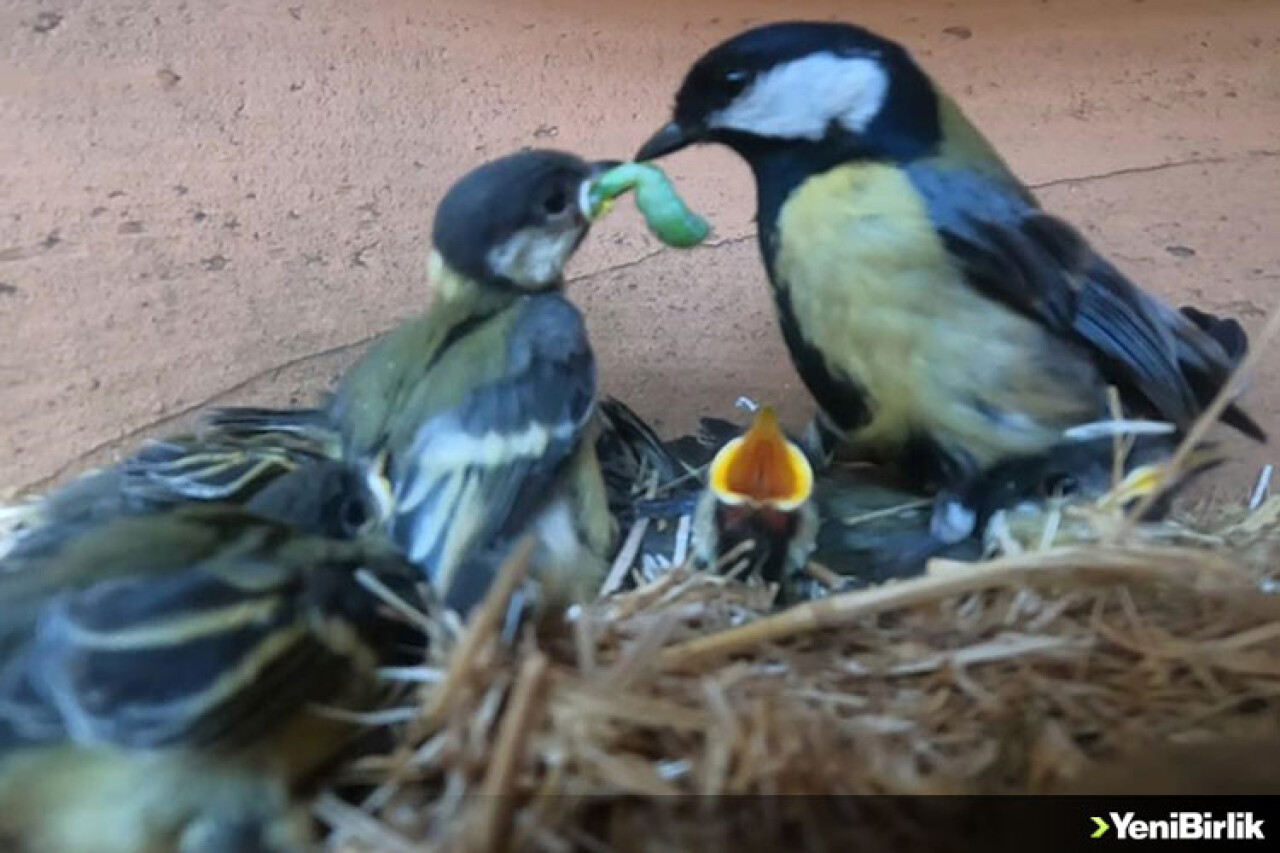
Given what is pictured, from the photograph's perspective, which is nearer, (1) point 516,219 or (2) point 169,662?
(2) point 169,662

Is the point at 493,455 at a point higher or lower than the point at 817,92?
lower

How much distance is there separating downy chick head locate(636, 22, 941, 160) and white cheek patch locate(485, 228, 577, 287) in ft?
0.59

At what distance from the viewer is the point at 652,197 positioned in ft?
3.80

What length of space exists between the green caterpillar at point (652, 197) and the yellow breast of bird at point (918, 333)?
0.10m

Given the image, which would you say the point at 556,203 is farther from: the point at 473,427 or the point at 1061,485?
the point at 1061,485

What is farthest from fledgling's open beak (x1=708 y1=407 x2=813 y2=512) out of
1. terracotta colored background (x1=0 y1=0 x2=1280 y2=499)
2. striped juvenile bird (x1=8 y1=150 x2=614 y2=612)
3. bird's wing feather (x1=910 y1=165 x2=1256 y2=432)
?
terracotta colored background (x1=0 y1=0 x2=1280 y2=499)

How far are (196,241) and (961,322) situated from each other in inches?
32.5

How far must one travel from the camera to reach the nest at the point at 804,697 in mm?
741

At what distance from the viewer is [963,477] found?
1.13 meters

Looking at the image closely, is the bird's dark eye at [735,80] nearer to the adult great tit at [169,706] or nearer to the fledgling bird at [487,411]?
the fledgling bird at [487,411]

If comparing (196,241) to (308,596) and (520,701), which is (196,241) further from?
(520,701)

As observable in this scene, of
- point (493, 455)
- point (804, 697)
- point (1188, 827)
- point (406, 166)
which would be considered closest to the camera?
point (1188, 827)

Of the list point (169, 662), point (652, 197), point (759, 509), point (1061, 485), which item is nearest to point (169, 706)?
point (169, 662)

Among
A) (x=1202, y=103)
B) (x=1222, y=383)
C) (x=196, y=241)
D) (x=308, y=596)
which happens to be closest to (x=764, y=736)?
(x=308, y=596)
